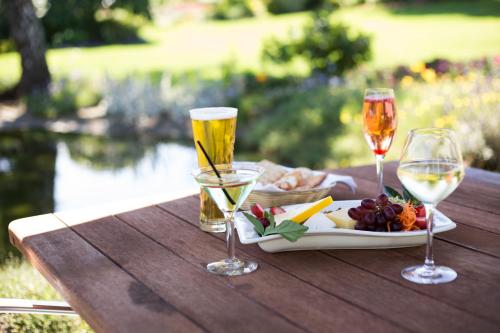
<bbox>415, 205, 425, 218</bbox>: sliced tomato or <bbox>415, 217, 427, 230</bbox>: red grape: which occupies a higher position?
<bbox>415, 205, 425, 218</bbox>: sliced tomato

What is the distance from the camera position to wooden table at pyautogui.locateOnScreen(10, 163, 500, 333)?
1246 mm

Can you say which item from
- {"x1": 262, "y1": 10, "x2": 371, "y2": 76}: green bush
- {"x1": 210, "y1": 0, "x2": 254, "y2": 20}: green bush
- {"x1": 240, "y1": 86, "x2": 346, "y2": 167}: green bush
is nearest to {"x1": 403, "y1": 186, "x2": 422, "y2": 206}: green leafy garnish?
{"x1": 240, "y1": 86, "x2": 346, "y2": 167}: green bush

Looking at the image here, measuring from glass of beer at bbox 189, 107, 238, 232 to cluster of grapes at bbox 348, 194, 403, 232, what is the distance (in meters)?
0.39

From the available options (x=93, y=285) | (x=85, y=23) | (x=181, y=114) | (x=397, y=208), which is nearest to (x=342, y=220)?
(x=397, y=208)

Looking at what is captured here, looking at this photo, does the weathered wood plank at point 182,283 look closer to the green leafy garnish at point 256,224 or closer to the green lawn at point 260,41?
the green leafy garnish at point 256,224

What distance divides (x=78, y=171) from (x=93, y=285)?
15.9 feet

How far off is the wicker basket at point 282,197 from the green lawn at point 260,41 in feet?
31.3

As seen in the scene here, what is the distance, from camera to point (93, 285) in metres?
1.45

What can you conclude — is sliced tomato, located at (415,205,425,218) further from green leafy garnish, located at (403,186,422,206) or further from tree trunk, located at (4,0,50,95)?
tree trunk, located at (4,0,50,95)

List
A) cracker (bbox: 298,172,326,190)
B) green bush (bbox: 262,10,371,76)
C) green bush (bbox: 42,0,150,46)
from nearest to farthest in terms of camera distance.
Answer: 1. cracker (bbox: 298,172,326,190)
2. green bush (bbox: 262,10,371,76)
3. green bush (bbox: 42,0,150,46)

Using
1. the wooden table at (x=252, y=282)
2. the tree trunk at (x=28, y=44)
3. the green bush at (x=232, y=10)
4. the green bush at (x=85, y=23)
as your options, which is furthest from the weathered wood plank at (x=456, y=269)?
the green bush at (x=232, y=10)

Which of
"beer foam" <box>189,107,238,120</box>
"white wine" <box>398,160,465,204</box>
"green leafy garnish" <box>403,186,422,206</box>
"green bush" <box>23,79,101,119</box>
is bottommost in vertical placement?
"green bush" <box>23,79,101,119</box>

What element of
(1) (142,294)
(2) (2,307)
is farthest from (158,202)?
(1) (142,294)

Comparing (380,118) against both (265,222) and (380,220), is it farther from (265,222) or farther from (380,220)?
(265,222)
